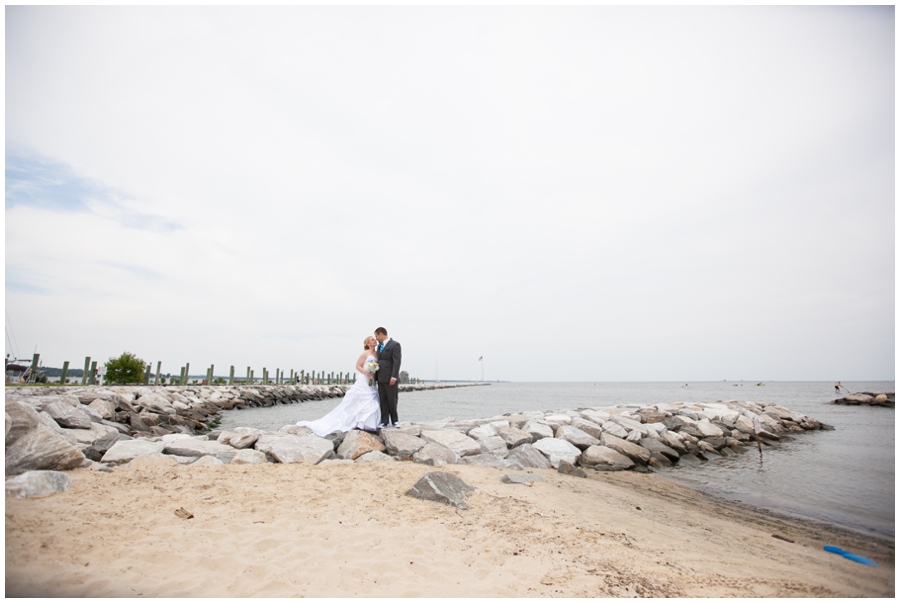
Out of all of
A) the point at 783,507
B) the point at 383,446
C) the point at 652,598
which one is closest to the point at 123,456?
the point at 383,446

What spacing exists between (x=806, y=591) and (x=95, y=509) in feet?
19.0

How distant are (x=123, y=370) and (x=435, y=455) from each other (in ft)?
84.3

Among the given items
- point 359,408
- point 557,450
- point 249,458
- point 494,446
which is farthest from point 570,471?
point 249,458

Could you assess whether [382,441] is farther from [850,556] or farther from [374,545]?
[850,556]

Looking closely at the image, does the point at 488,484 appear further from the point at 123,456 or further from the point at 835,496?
the point at 835,496

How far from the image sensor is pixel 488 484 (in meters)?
5.69

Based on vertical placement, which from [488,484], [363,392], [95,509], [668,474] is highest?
[363,392]

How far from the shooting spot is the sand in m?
2.78

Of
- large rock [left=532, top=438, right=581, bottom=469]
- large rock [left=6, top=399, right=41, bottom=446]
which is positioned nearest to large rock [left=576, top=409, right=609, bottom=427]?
large rock [left=532, top=438, right=581, bottom=469]

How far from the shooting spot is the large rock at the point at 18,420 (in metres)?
4.49

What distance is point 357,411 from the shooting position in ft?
27.4

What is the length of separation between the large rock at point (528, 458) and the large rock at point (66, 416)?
8.02m

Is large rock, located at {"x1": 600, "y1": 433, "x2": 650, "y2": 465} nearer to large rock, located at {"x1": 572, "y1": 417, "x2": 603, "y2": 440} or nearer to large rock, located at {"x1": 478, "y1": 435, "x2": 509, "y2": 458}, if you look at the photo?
large rock, located at {"x1": 572, "y1": 417, "x2": 603, "y2": 440}

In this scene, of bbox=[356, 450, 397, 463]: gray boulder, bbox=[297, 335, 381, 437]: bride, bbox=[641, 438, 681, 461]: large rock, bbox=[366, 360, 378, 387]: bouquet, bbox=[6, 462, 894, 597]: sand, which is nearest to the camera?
bbox=[6, 462, 894, 597]: sand
